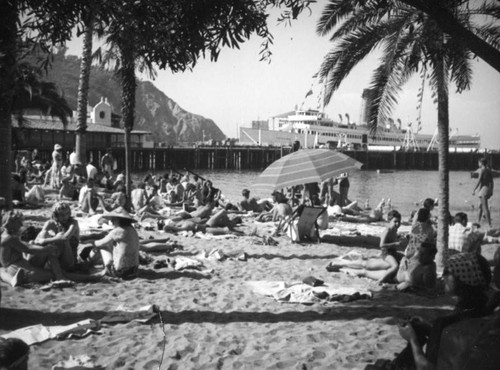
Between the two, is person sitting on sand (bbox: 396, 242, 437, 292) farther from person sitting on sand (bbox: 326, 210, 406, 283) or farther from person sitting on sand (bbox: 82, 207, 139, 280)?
person sitting on sand (bbox: 82, 207, 139, 280)

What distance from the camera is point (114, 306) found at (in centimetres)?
483

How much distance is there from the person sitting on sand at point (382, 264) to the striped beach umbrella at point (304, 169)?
2.12 m

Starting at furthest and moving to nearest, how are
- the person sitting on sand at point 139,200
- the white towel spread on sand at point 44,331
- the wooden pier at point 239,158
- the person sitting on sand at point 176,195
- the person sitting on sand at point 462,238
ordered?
the wooden pier at point 239,158, the person sitting on sand at point 176,195, the person sitting on sand at point 139,200, the person sitting on sand at point 462,238, the white towel spread on sand at point 44,331

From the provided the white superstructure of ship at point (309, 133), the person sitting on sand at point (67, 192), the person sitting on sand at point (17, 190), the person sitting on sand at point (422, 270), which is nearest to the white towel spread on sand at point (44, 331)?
the person sitting on sand at point (422, 270)

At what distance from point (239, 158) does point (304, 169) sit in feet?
147

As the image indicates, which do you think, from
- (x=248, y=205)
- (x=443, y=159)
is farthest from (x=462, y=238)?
(x=248, y=205)

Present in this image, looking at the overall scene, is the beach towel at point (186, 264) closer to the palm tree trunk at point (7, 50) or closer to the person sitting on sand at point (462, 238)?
the palm tree trunk at point (7, 50)

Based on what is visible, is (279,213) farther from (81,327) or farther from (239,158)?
(239,158)

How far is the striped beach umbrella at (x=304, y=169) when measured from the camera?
8.66m

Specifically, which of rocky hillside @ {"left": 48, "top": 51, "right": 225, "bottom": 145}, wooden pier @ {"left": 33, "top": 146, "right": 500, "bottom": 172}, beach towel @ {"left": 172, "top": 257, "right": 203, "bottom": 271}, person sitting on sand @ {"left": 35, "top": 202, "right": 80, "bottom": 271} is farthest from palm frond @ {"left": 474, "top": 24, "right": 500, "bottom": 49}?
rocky hillside @ {"left": 48, "top": 51, "right": 225, "bottom": 145}

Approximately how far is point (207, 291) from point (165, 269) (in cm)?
118

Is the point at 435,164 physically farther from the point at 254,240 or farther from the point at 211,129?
the point at 211,129

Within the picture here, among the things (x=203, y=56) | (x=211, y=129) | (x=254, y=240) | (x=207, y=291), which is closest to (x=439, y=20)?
(x=203, y=56)

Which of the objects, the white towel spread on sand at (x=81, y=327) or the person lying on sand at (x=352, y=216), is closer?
the white towel spread on sand at (x=81, y=327)
